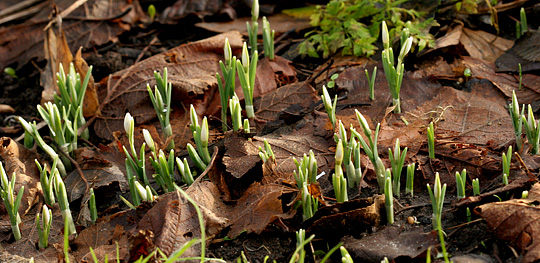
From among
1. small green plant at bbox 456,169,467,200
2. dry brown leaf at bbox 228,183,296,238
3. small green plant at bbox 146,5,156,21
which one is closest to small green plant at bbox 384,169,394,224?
small green plant at bbox 456,169,467,200

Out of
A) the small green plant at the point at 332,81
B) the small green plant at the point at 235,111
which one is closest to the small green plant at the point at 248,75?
the small green plant at the point at 235,111

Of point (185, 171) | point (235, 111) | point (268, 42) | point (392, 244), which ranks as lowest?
point (392, 244)

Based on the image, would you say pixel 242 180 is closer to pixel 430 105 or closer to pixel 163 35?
pixel 430 105

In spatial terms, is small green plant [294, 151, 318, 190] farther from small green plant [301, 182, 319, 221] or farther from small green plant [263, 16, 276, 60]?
small green plant [263, 16, 276, 60]

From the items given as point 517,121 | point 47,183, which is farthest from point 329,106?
point 47,183

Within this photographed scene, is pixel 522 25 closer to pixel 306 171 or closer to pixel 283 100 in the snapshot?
pixel 283 100
